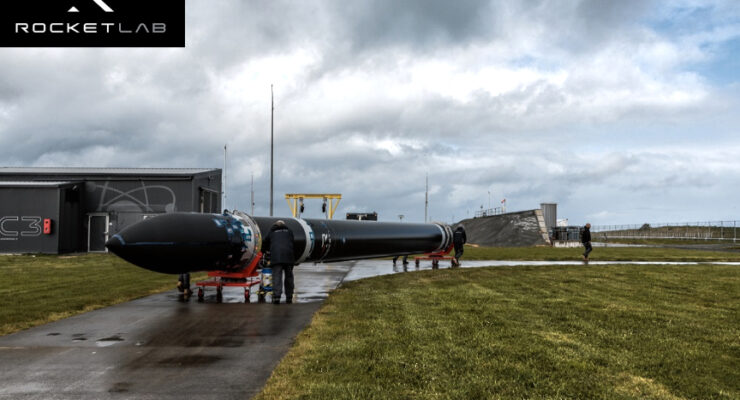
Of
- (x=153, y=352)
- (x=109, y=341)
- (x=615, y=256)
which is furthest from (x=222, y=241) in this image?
(x=615, y=256)

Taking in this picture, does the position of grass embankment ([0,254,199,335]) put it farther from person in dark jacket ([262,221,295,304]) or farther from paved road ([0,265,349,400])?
person in dark jacket ([262,221,295,304])

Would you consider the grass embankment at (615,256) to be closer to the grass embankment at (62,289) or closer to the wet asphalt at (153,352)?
the grass embankment at (62,289)

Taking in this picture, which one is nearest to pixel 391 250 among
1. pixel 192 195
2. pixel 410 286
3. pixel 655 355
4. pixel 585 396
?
pixel 410 286

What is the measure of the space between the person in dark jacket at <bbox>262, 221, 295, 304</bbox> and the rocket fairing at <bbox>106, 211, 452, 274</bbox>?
49cm

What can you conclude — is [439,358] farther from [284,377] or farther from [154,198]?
[154,198]

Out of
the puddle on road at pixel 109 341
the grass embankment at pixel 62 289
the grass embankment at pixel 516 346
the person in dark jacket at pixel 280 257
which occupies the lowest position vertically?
the grass embankment at pixel 62 289

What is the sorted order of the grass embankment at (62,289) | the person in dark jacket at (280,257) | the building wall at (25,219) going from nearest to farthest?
the grass embankment at (62,289) < the person in dark jacket at (280,257) < the building wall at (25,219)

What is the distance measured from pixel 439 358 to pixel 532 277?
458 inches

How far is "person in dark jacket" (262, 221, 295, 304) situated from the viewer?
1217 centimetres

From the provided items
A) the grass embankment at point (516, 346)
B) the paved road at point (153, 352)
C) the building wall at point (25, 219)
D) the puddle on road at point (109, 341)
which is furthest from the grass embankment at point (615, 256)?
the building wall at point (25, 219)

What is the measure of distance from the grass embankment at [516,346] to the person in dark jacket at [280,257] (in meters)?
1.34

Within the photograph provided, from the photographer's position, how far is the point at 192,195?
3509 centimetres

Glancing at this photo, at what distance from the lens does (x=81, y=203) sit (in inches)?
1372

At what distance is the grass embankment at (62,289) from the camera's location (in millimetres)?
10469
